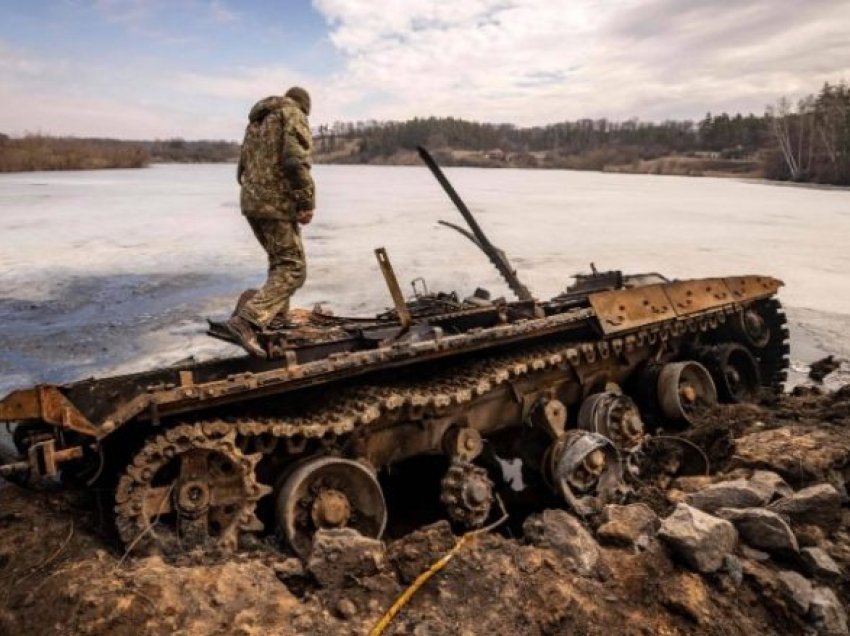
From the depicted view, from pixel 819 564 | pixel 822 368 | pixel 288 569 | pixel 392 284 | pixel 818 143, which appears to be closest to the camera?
pixel 288 569

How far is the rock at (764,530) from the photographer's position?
13.6 ft

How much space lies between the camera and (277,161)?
524cm

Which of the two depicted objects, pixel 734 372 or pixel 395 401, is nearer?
pixel 395 401

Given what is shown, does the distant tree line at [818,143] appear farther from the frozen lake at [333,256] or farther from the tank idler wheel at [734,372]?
the tank idler wheel at [734,372]

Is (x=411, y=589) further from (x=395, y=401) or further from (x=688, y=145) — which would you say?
(x=688, y=145)

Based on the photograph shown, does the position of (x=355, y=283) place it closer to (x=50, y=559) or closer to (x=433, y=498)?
(x=433, y=498)

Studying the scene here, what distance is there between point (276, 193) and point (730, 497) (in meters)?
3.84

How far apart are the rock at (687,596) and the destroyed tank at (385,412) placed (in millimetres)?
1366

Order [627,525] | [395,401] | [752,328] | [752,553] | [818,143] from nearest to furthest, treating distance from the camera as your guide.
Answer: [752,553]
[627,525]
[395,401]
[752,328]
[818,143]

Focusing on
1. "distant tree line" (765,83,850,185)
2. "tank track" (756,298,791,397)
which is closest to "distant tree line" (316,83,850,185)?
"distant tree line" (765,83,850,185)

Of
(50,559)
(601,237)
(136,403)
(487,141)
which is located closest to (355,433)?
(136,403)

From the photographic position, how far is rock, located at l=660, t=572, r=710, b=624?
145 inches

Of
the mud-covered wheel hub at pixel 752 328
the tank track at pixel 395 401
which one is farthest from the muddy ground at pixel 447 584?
the mud-covered wheel hub at pixel 752 328

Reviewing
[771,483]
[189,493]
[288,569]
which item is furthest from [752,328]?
[189,493]
